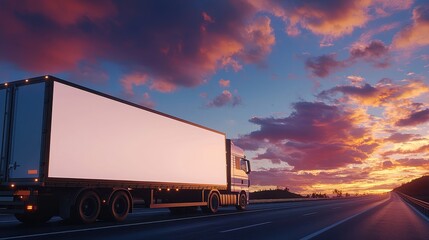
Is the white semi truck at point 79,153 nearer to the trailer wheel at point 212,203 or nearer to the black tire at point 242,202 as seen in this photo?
the trailer wheel at point 212,203

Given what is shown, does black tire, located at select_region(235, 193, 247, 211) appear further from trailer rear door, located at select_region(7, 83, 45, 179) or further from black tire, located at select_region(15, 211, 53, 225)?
trailer rear door, located at select_region(7, 83, 45, 179)

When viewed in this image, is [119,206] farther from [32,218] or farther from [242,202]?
[242,202]

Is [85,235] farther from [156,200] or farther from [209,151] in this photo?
[209,151]

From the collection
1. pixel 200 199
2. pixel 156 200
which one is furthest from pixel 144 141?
pixel 200 199

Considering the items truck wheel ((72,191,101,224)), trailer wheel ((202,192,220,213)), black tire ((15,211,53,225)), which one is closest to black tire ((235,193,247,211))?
trailer wheel ((202,192,220,213))

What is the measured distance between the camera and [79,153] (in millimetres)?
14484

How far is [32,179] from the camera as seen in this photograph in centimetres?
1330

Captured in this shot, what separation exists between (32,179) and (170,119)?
769cm

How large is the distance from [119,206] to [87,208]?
6.08 ft

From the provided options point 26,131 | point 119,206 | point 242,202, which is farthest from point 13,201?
point 242,202

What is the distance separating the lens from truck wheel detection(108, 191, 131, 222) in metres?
16.0

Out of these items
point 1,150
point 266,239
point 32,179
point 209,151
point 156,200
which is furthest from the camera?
point 209,151

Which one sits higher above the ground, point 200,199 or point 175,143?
point 175,143

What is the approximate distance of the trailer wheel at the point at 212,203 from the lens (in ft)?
77.6
